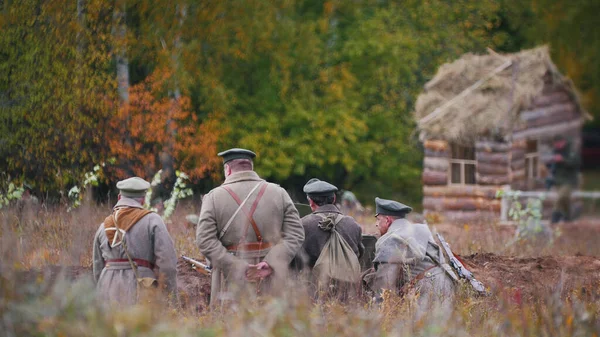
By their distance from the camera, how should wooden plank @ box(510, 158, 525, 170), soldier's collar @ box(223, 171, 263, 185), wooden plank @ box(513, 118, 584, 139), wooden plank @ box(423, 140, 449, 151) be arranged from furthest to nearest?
wooden plank @ box(513, 118, 584, 139) → wooden plank @ box(510, 158, 525, 170) → wooden plank @ box(423, 140, 449, 151) → soldier's collar @ box(223, 171, 263, 185)

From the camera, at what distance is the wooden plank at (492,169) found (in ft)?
65.8

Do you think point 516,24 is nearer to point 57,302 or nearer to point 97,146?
point 97,146

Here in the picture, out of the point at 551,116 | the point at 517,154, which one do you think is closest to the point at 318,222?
the point at 517,154

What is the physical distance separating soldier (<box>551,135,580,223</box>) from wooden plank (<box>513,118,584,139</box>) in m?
0.30

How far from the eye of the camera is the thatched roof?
19.4 m

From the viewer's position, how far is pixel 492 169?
65.8 feet

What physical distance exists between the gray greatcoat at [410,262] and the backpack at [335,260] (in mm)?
188

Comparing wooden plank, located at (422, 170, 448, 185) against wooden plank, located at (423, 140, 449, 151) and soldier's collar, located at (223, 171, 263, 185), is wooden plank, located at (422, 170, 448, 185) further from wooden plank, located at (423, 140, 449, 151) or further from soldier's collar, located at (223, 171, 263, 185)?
soldier's collar, located at (223, 171, 263, 185)

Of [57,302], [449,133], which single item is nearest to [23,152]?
[57,302]

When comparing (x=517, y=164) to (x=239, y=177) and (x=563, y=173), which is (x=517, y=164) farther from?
(x=239, y=177)

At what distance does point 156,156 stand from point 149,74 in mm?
2555

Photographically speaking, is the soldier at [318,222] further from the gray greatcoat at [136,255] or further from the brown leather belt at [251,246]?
the gray greatcoat at [136,255]

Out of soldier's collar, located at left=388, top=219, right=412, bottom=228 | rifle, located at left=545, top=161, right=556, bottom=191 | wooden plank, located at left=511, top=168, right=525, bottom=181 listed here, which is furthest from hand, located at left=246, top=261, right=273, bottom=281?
rifle, located at left=545, top=161, right=556, bottom=191

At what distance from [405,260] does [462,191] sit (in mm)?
13127
